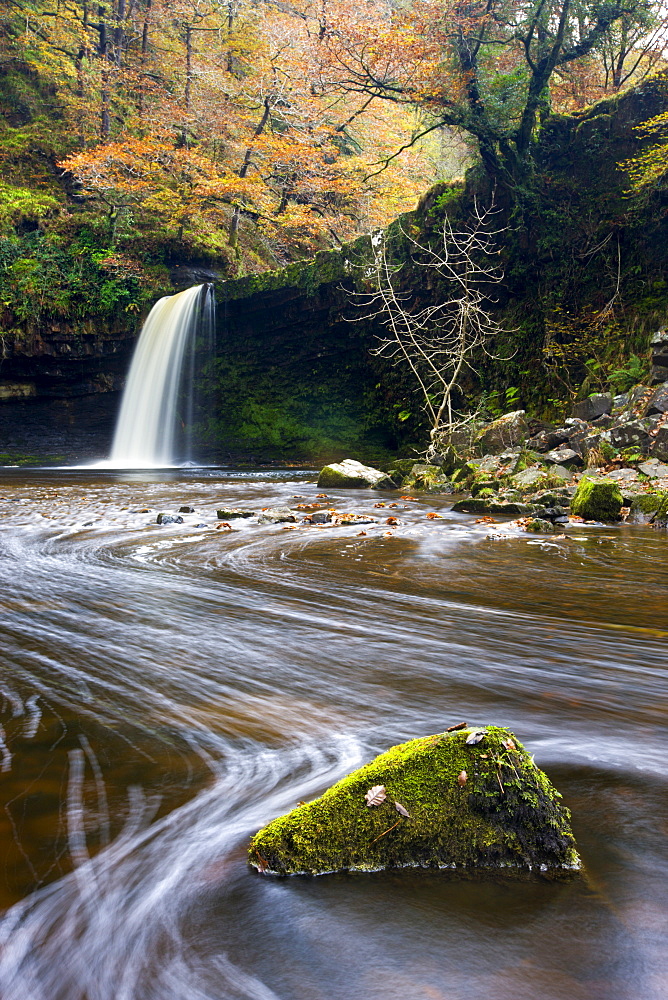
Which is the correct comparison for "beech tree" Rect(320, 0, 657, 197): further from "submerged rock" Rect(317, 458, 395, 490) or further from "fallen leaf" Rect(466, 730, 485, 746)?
"fallen leaf" Rect(466, 730, 485, 746)

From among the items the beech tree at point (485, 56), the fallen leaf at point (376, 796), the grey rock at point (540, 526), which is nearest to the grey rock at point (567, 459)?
the grey rock at point (540, 526)

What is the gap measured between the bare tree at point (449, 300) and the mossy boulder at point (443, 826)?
11110 millimetres

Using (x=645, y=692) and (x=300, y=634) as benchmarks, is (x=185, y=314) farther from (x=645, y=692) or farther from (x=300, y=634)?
(x=645, y=692)

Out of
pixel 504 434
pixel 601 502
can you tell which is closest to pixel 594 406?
pixel 504 434

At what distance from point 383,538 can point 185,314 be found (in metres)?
13.9

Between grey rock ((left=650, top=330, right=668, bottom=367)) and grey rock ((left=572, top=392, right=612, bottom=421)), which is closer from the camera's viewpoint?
grey rock ((left=650, top=330, right=668, bottom=367))

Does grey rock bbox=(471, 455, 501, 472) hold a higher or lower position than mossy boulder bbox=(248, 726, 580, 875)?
higher

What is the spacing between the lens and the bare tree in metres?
13.1

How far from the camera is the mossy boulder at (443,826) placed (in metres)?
1.41

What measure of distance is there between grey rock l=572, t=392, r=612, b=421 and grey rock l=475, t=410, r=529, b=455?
999 millimetres

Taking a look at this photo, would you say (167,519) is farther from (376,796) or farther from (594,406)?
(594,406)

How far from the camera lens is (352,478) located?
38.0 feet

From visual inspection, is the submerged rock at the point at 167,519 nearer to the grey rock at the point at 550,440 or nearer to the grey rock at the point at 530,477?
the grey rock at the point at 530,477

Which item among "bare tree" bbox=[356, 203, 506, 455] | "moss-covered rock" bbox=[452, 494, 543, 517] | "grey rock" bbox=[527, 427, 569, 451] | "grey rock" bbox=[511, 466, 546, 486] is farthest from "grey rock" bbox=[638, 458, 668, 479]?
"bare tree" bbox=[356, 203, 506, 455]
